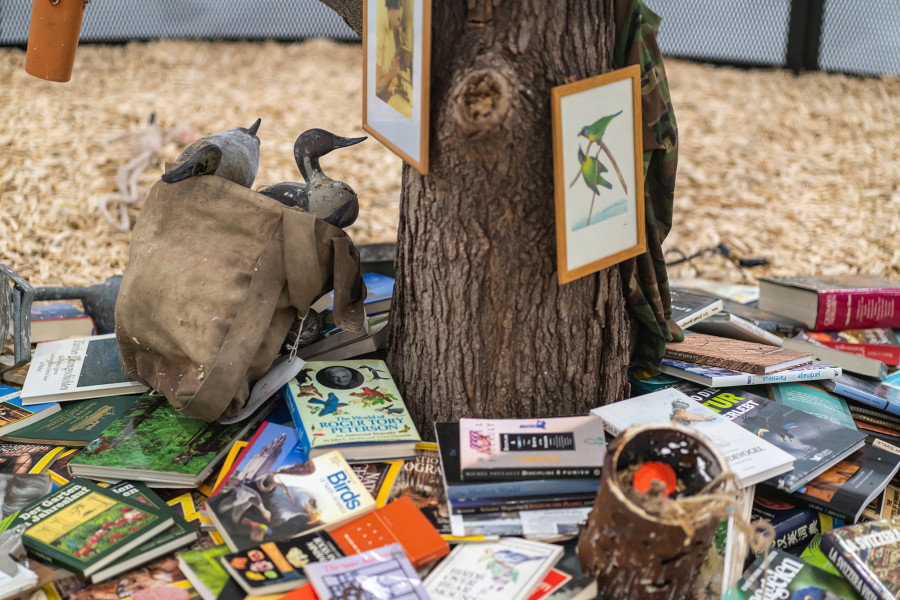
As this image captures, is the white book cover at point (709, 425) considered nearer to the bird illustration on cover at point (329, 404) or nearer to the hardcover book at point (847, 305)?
the bird illustration on cover at point (329, 404)

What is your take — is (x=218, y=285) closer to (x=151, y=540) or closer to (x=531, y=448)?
(x=151, y=540)

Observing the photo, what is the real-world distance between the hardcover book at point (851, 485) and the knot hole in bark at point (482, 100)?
3.69 ft

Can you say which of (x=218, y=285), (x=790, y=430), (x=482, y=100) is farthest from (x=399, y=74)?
(x=790, y=430)

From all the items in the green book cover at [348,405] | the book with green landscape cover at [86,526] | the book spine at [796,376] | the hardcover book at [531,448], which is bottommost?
the book with green landscape cover at [86,526]

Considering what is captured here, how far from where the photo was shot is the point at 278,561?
1.53m

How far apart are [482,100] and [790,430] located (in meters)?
1.15

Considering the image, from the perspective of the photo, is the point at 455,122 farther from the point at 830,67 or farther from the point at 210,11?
the point at 210,11

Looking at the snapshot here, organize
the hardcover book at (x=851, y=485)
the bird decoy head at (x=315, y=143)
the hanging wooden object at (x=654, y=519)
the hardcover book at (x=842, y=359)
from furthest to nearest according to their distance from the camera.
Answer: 1. the hardcover book at (x=842, y=359)
2. the bird decoy head at (x=315, y=143)
3. the hardcover book at (x=851, y=485)
4. the hanging wooden object at (x=654, y=519)

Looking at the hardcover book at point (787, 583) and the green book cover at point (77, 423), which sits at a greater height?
the green book cover at point (77, 423)

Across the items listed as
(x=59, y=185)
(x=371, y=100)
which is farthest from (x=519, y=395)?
(x=59, y=185)

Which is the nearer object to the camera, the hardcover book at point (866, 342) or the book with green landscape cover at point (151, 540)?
the book with green landscape cover at point (151, 540)

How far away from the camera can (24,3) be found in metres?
6.13

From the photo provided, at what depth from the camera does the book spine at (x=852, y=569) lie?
1.56 m

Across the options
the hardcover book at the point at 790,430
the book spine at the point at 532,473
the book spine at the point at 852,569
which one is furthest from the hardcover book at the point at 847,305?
the book spine at the point at 532,473
